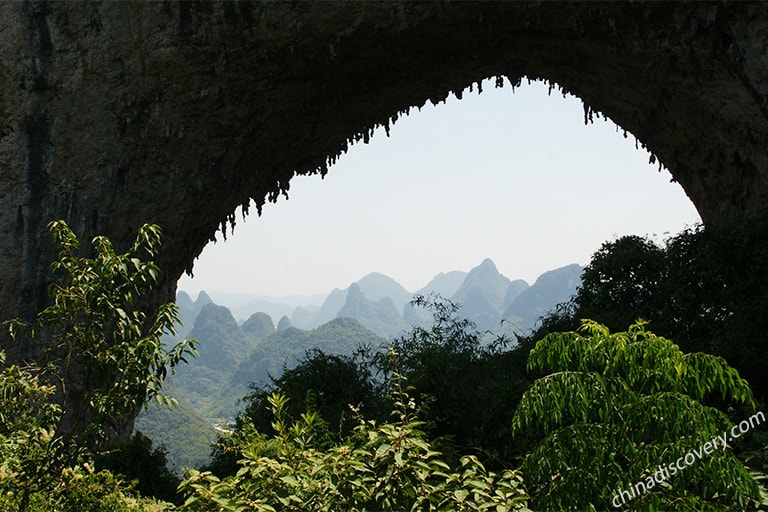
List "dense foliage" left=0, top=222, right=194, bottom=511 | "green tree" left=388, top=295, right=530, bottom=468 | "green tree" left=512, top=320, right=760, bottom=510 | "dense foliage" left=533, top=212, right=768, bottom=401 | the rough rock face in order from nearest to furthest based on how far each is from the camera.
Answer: "green tree" left=512, top=320, right=760, bottom=510
"dense foliage" left=0, top=222, right=194, bottom=511
"dense foliage" left=533, top=212, right=768, bottom=401
"green tree" left=388, top=295, right=530, bottom=468
the rough rock face

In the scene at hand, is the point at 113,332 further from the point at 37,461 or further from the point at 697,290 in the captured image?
the point at 697,290

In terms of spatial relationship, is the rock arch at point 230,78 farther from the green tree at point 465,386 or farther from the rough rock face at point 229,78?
the green tree at point 465,386

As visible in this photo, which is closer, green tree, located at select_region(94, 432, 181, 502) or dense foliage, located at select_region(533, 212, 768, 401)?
dense foliage, located at select_region(533, 212, 768, 401)

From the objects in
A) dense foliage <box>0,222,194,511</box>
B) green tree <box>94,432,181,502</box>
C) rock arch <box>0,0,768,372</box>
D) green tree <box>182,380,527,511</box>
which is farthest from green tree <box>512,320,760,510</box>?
green tree <box>94,432,181,502</box>

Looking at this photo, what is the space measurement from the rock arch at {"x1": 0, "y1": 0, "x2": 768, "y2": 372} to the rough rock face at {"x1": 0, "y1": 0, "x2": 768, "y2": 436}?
0.13ft

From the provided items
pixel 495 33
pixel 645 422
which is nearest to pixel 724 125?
pixel 495 33

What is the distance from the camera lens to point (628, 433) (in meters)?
4.65

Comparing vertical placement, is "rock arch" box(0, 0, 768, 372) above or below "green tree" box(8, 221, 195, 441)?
above

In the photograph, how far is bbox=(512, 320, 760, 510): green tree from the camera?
4.33 meters

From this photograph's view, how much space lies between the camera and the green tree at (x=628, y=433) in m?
4.33

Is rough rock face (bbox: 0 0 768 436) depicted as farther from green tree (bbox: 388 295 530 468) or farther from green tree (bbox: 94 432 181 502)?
green tree (bbox: 388 295 530 468)

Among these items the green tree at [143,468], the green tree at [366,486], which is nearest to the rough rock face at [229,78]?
the green tree at [143,468]

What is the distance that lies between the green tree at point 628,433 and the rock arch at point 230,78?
40.7 feet

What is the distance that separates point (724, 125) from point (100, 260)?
16.3 meters
